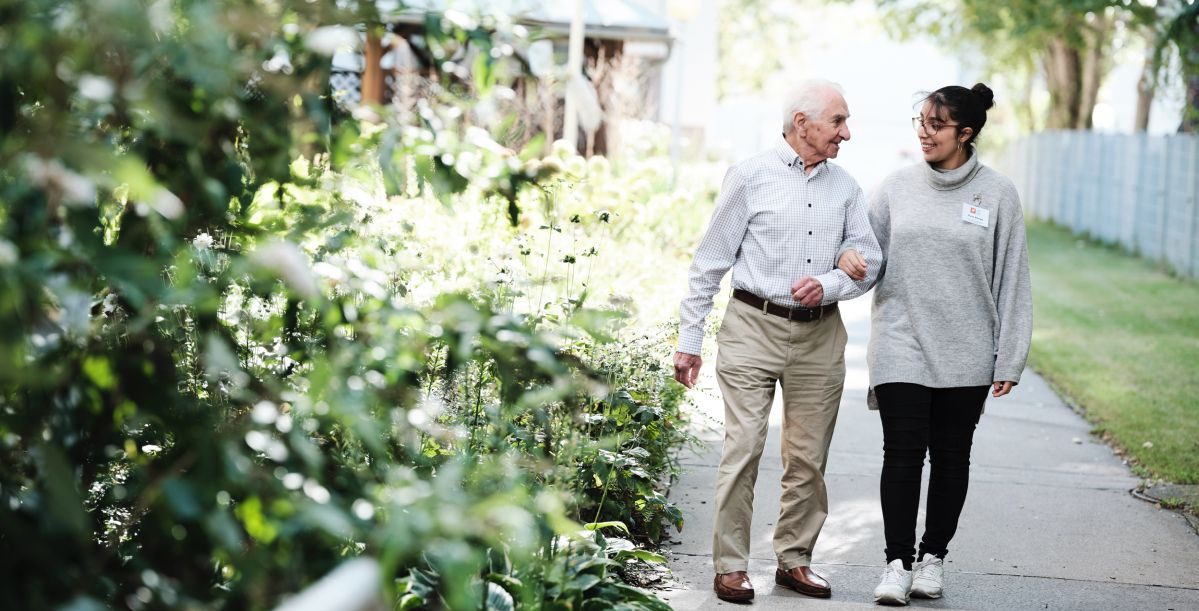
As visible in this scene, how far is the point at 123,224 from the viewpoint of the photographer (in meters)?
2.67

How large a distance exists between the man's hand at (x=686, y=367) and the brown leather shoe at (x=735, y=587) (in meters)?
0.67

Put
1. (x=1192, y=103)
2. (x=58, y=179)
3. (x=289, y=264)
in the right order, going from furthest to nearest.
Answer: (x=1192, y=103) < (x=289, y=264) < (x=58, y=179)

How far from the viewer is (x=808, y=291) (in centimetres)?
492

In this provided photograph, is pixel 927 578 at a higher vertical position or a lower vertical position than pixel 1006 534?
higher

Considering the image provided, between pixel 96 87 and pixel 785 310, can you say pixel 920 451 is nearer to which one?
Answer: pixel 785 310

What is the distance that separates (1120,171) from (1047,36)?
25.8 ft

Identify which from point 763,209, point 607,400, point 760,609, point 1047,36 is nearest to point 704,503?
point 607,400

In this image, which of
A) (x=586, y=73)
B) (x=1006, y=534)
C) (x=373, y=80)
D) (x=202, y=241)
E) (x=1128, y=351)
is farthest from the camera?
(x=373, y=80)

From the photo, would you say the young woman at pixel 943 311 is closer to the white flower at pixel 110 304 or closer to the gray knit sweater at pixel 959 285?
the gray knit sweater at pixel 959 285

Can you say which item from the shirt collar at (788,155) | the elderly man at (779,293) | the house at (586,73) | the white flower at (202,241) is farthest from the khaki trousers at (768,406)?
the house at (586,73)

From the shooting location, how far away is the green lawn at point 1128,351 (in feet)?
27.8

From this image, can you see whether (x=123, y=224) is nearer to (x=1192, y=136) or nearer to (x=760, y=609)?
(x=760, y=609)

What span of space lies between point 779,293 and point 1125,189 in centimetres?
1925

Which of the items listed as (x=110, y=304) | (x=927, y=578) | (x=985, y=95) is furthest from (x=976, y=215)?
(x=110, y=304)
